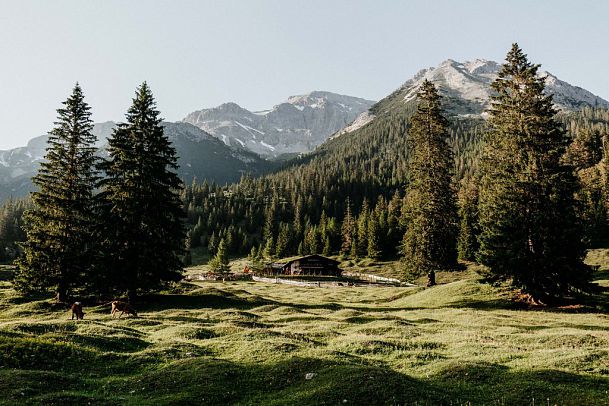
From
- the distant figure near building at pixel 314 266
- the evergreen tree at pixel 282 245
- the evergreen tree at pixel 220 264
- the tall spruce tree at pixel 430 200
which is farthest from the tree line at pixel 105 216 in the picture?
the evergreen tree at pixel 282 245

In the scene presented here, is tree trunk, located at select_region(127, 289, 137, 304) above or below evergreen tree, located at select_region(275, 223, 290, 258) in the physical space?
below

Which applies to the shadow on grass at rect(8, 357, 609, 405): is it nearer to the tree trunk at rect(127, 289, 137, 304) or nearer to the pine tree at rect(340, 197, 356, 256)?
the tree trunk at rect(127, 289, 137, 304)

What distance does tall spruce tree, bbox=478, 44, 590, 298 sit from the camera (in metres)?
36.4

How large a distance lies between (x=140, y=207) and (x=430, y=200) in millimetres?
33110

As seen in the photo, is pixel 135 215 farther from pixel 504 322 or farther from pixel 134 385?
pixel 504 322

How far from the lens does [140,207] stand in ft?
131

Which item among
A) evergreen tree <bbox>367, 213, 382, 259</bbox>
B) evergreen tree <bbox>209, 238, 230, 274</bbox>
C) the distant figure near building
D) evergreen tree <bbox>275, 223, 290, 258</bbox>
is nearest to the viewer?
evergreen tree <bbox>209, 238, 230, 274</bbox>

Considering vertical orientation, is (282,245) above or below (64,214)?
below

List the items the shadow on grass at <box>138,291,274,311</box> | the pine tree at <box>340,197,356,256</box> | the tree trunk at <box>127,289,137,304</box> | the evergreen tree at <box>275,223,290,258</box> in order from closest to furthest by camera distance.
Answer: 1. the shadow on grass at <box>138,291,274,311</box>
2. the tree trunk at <box>127,289,137,304</box>
3. the pine tree at <box>340,197,356,256</box>
4. the evergreen tree at <box>275,223,290,258</box>

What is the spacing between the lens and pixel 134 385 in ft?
47.8

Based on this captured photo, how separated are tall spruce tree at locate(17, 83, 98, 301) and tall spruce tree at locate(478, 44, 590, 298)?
38.6 meters

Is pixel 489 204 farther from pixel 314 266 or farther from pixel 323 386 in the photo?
pixel 314 266

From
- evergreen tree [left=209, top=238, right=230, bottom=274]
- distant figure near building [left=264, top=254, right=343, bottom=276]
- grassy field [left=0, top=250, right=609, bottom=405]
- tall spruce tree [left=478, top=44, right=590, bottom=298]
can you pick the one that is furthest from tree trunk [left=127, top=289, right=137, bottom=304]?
distant figure near building [left=264, top=254, right=343, bottom=276]

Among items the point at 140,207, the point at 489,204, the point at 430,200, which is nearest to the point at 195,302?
the point at 140,207
